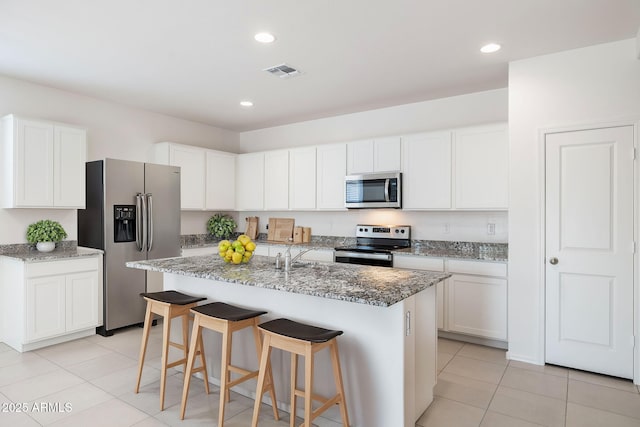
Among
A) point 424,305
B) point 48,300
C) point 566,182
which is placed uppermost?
point 566,182

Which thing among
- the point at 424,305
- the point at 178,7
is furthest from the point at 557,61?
the point at 178,7

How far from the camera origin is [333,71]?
3.60m

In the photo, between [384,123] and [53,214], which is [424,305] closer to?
[384,123]

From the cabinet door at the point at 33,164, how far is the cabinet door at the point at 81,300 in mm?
820

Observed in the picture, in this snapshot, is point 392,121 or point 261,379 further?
point 392,121

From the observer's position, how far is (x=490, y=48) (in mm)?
3074

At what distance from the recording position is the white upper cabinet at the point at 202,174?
504 cm

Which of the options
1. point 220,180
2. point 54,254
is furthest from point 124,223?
point 220,180

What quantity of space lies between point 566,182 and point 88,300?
15.3ft

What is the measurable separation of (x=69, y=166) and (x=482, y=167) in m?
4.30

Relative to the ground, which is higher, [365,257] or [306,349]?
[365,257]

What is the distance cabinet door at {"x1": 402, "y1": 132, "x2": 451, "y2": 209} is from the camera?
163 inches

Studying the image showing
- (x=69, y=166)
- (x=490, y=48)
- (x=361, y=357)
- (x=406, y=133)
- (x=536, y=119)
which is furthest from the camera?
(x=406, y=133)

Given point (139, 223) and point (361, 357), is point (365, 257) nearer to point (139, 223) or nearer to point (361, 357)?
point (361, 357)
